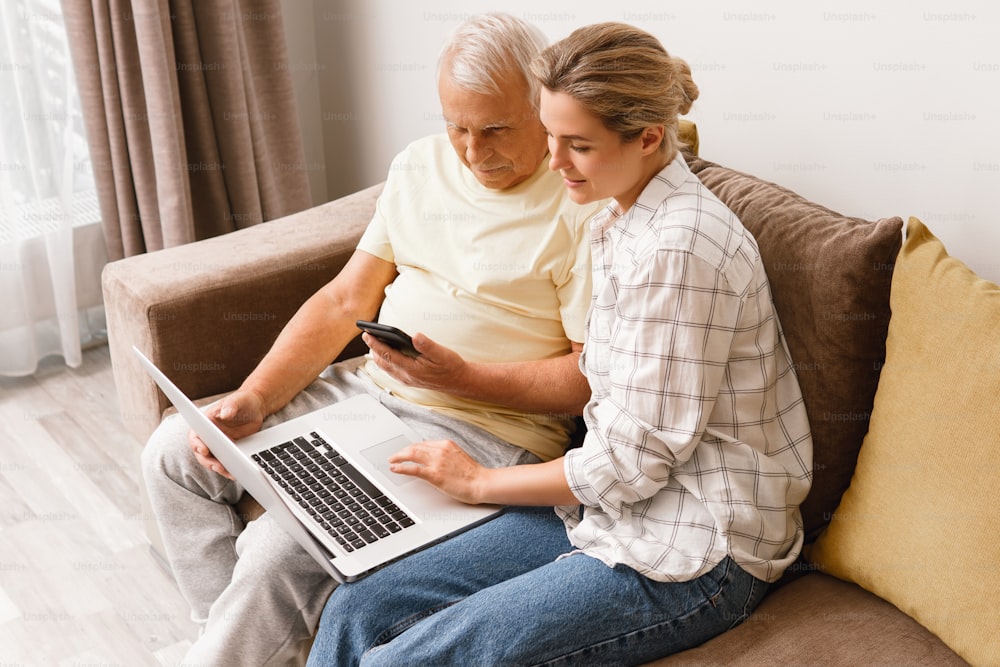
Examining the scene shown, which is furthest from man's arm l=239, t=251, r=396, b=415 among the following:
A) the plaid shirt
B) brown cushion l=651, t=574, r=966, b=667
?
brown cushion l=651, t=574, r=966, b=667

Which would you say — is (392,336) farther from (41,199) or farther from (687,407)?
(41,199)

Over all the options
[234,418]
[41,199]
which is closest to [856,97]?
[234,418]

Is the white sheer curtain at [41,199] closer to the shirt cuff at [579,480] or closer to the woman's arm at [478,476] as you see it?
the woman's arm at [478,476]

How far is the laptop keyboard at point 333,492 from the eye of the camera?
1.58 metres

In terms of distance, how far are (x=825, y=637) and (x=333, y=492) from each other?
751 mm

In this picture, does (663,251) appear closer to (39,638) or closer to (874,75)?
(874,75)

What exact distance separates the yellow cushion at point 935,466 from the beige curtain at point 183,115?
1.95m

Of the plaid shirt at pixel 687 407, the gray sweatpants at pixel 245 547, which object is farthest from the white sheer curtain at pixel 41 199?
the plaid shirt at pixel 687 407

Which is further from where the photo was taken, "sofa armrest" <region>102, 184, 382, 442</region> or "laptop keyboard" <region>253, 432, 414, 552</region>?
"sofa armrest" <region>102, 184, 382, 442</region>

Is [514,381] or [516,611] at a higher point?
[514,381]

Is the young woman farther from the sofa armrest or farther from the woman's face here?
the sofa armrest

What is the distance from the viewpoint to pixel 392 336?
1.65m

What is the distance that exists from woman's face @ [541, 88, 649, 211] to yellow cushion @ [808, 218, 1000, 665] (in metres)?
0.40

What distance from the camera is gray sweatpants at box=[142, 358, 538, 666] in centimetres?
159
